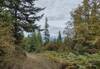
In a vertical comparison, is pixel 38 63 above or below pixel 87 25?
below

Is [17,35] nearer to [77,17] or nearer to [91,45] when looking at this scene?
[77,17]

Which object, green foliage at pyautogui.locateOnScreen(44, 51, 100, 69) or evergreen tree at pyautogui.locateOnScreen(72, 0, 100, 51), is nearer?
green foliage at pyautogui.locateOnScreen(44, 51, 100, 69)

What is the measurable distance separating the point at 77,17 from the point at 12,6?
10.2 metres

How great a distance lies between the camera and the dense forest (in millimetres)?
13320

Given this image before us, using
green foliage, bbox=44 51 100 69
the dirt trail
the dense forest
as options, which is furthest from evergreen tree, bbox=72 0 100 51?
the dirt trail

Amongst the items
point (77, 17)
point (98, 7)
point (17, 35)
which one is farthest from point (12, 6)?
point (98, 7)

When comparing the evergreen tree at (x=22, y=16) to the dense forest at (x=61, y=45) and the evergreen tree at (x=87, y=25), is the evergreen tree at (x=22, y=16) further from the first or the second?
the evergreen tree at (x=87, y=25)

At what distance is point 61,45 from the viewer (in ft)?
68.8

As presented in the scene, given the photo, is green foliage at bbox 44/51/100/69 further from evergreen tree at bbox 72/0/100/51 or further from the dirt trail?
evergreen tree at bbox 72/0/100/51

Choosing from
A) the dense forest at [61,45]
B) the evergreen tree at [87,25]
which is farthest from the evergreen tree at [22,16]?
the evergreen tree at [87,25]

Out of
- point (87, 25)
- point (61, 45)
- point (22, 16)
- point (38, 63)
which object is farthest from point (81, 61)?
point (22, 16)

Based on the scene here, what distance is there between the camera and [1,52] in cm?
1342

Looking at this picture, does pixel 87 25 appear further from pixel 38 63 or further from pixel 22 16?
pixel 22 16

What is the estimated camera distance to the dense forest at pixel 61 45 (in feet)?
43.7
